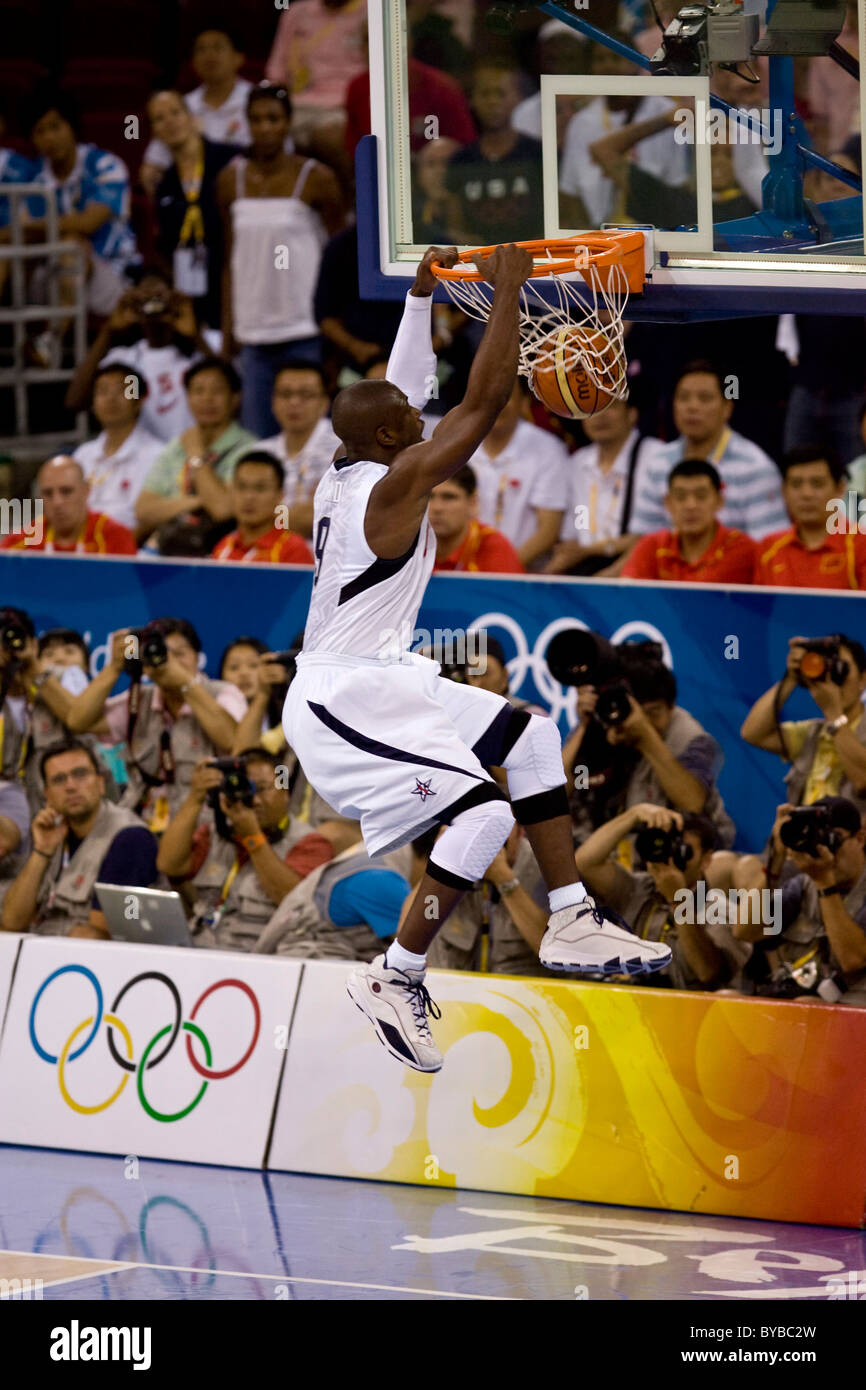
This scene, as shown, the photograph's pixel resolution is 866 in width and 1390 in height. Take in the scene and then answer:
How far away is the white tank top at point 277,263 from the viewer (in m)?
11.9

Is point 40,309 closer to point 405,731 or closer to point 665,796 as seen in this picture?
point 665,796

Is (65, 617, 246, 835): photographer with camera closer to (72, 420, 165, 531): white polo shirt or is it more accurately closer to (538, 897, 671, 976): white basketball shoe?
(72, 420, 165, 531): white polo shirt

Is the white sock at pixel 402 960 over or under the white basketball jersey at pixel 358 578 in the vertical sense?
under

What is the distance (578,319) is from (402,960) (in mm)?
2353

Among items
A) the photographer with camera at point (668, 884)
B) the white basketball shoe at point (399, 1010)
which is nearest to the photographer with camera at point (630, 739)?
the photographer with camera at point (668, 884)

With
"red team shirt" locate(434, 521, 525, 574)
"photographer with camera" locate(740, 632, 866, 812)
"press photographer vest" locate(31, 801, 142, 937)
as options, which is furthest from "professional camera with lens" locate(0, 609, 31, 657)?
"photographer with camera" locate(740, 632, 866, 812)

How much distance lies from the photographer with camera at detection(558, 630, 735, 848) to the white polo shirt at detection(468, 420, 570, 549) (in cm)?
186

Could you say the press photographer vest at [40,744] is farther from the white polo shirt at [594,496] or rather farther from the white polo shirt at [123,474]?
the white polo shirt at [594,496]

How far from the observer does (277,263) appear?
11930 mm

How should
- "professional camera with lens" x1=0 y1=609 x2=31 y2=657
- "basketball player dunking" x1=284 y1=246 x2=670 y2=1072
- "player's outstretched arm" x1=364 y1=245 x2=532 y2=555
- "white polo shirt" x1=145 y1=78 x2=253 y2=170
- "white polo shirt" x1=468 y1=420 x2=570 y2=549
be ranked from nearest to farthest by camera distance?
1. "player's outstretched arm" x1=364 y1=245 x2=532 y2=555
2. "basketball player dunking" x1=284 y1=246 x2=670 y2=1072
3. "professional camera with lens" x1=0 y1=609 x2=31 y2=657
4. "white polo shirt" x1=468 y1=420 x2=570 y2=549
5. "white polo shirt" x1=145 y1=78 x2=253 y2=170

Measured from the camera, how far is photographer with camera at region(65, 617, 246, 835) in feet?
32.8

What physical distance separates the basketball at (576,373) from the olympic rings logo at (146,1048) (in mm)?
3651

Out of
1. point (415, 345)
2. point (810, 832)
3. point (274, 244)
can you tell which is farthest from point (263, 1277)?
point (274, 244)
